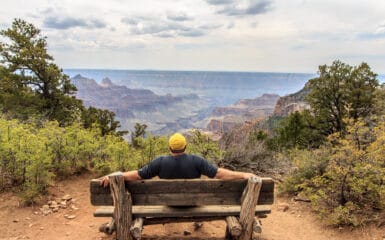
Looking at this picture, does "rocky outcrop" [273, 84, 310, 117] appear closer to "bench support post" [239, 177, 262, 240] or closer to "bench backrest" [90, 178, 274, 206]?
"bench support post" [239, 177, 262, 240]

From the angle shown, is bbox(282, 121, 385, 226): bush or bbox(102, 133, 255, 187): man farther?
bbox(282, 121, 385, 226): bush

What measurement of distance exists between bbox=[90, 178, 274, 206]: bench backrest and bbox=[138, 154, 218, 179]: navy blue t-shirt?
9.2 inches

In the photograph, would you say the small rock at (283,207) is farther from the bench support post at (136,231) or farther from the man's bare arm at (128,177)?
the man's bare arm at (128,177)

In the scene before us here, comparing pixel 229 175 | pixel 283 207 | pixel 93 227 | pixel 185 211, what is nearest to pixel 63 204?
pixel 93 227

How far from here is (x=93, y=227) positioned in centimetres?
625

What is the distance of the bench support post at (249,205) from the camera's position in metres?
4.08

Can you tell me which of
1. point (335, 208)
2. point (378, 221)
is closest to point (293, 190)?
point (335, 208)

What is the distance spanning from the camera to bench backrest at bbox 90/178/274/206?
410cm

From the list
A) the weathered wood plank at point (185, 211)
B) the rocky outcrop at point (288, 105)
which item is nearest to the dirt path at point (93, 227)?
the weathered wood plank at point (185, 211)

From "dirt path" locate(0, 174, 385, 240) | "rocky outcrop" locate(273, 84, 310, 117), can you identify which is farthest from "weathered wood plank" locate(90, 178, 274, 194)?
"rocky outcrop" locate(273, 84, 310, 117)

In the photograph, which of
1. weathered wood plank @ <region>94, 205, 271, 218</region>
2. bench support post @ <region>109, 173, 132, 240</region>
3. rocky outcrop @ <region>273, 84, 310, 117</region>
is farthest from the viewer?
rocky outcrop @ <region>273, 84, 310, 117</region>

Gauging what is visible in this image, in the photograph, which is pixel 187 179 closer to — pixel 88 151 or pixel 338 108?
pixel 88 151

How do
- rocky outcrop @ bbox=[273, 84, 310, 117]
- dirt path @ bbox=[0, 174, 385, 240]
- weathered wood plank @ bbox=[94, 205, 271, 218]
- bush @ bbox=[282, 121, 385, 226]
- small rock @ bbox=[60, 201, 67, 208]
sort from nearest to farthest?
1. weathered wood plank @ bbox=[94, 205, 271, 218]
2. dirt path @ bbox=[0, 174, 385, 240]
3. bush @ bbox=[282, 121, 385, 226]
4. small rock @ bbox=[60, 201, 67, 208]
5. rocky outcrop @ bbox=[273, 84, 310, 117]

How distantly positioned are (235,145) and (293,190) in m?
3.38
